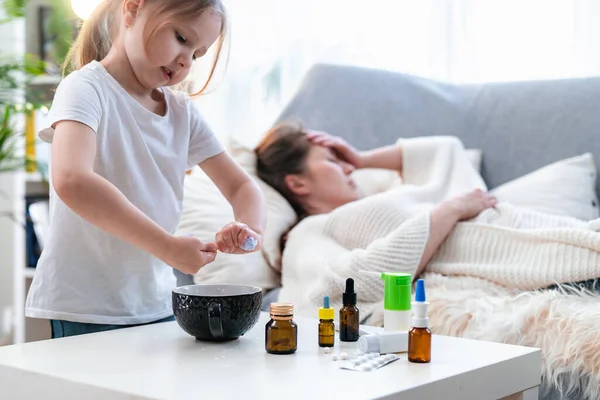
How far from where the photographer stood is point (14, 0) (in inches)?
99.4

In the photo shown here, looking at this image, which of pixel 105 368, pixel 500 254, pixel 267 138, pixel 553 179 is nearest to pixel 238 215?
pixel 105 368

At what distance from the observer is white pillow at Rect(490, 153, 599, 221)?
1832 mm

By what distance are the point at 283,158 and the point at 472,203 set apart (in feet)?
1.66

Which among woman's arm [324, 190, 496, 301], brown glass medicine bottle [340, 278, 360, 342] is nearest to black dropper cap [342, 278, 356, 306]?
brown glass medicine bottle [340, 278, 360, 342]

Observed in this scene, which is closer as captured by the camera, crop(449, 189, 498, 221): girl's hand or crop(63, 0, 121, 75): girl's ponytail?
crop(63, 0, 121, 75): girl's ponytail

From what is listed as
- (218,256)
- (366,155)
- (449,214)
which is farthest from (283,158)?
(449,214)

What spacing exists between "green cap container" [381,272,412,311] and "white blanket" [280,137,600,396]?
0.31 m

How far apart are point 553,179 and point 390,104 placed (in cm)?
55

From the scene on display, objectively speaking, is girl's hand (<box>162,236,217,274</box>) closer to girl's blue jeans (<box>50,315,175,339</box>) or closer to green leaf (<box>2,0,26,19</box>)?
girl's blue jeans (<box>50,315,175,339</box>)

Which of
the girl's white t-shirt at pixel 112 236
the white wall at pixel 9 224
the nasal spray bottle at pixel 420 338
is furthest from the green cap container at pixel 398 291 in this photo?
the white wall at pixel 9 224

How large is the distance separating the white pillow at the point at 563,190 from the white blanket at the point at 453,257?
0.10 m

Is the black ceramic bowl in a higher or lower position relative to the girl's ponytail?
lower

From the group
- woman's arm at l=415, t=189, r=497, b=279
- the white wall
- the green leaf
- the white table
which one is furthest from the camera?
the white wall

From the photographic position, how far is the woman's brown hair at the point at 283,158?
201cm
